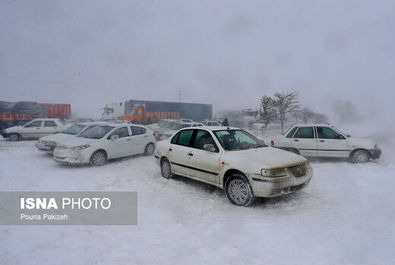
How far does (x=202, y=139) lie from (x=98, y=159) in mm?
4446

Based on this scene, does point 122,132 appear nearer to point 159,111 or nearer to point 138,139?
point 138,139

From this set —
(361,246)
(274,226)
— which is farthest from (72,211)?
(361,246)

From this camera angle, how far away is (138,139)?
9414 millimetres

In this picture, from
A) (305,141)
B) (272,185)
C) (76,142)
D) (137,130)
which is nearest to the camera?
(272,185)

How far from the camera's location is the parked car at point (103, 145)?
304 inches

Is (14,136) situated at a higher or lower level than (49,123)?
lower

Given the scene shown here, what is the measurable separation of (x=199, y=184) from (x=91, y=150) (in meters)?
4.14

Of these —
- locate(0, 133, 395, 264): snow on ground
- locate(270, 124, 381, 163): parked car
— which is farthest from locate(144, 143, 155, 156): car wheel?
locate(270, 124, 381, 163): parked car

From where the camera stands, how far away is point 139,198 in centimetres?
515

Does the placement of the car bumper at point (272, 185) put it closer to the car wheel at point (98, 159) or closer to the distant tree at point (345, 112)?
the car wheel at point (98, 159)

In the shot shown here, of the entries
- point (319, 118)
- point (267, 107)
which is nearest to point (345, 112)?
point (319, 118)

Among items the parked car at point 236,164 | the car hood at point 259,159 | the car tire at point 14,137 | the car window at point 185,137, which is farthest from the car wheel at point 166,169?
the car tire at point 14,137

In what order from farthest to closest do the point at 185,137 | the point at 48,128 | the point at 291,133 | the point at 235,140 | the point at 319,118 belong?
the point at 319,118, the point at 48,128, the point at 291,133, the point at 185,137, the point at 235,140

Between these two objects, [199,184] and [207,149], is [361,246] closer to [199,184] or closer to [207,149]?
[207,149]
